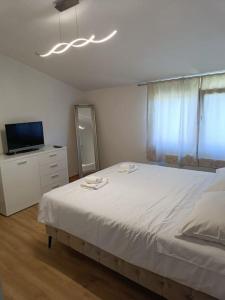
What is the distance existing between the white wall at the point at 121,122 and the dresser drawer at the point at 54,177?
117 centimetres

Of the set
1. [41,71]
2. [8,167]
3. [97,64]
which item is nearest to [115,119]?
[97,64]

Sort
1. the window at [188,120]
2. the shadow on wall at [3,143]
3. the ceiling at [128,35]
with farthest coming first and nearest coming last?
the shadow on wall at [3,143] < the window at [188,120] < the ceiling at [128,35]

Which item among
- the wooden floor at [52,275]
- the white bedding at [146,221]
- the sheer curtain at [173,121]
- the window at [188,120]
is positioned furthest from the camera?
the sheer curtain at [173,121]

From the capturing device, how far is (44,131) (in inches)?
162

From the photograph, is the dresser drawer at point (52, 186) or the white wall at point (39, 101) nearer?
the white wall at point (39, 101)

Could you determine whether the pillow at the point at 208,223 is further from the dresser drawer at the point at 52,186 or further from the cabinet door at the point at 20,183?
the dresser drawer at the point at 52,186

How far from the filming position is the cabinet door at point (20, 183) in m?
3.06

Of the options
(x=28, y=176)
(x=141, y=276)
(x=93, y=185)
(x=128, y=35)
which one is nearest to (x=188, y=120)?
(x=128, y=35)

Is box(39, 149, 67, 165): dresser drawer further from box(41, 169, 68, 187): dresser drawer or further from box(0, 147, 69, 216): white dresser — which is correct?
box(41, 169, 68, 187): dresser drawer

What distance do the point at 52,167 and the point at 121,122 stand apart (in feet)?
5.28

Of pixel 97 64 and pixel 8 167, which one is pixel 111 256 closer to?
pixel 8 167

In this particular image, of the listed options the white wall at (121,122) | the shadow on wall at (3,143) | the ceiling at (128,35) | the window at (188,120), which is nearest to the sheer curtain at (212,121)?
the window at (188,120)

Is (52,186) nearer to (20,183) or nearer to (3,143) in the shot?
(20,183)

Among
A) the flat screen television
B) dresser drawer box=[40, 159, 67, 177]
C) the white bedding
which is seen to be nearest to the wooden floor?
the white bedding
